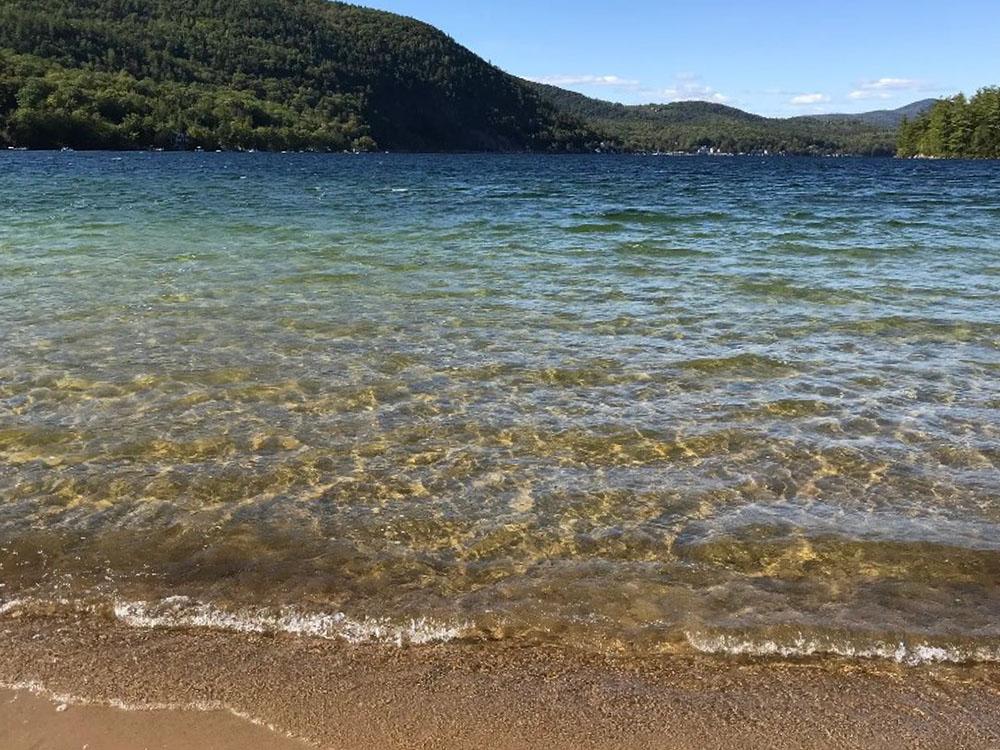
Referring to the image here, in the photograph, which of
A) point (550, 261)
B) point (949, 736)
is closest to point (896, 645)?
point (949, 736)

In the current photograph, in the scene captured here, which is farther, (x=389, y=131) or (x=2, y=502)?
(x=389, y=131)

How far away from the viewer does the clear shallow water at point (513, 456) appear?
14.5 ft

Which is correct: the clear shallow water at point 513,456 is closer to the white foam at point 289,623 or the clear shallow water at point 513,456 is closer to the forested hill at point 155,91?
the white foam at point 289,623

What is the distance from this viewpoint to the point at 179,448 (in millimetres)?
6445

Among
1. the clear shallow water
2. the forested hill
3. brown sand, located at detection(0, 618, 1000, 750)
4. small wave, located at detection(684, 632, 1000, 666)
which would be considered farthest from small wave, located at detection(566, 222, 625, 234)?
the forested hill

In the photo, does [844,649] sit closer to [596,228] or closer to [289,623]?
[289,623]

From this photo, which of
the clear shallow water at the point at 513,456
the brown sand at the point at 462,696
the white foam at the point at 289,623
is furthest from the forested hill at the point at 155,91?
the brown sand at the point at 462,696

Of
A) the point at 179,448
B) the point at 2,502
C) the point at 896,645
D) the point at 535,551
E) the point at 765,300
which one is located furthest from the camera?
the point at 765,300

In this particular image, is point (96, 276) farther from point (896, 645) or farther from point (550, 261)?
point (896, 645)

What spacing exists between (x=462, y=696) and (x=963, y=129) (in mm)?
143183

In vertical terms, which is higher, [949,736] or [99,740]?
[949,736]

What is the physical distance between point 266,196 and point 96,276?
23.5m

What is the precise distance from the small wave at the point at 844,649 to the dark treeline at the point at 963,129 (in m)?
139

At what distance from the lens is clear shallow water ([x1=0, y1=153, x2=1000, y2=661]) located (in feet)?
14.5
